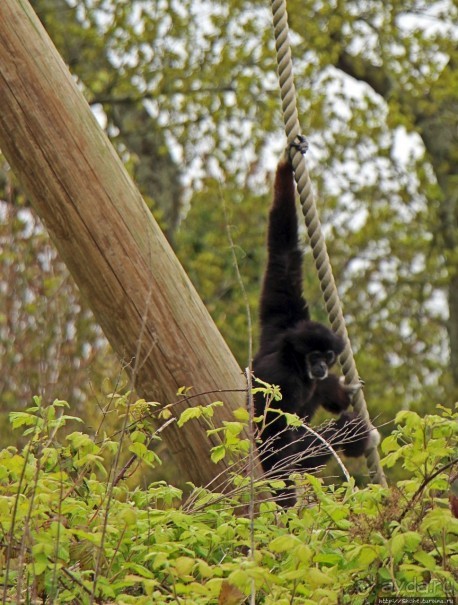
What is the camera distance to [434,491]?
2941 millimetres

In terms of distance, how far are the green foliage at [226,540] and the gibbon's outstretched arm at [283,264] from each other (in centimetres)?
279

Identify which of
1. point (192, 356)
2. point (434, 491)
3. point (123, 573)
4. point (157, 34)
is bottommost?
Answer: point (434, 491)

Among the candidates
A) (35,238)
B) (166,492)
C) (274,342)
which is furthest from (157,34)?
(166,492)

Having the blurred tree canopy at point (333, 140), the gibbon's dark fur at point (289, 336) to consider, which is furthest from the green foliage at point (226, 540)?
the blurred tree canopy at point (333, 140)

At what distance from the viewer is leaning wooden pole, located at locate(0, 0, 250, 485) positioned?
420 cm

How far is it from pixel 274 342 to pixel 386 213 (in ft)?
24.0

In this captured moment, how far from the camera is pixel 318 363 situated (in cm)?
614

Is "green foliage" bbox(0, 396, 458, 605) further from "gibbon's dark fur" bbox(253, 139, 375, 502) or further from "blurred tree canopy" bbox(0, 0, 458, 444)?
"blurred tree canopy" bbox(0, 0, 458, 444)

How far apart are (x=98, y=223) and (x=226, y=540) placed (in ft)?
5.68

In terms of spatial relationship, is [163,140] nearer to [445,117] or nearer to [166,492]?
[445,117]

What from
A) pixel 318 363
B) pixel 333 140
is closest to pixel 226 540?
pixel 318 363

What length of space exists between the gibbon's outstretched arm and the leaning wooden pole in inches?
63.8

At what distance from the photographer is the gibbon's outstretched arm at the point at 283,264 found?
578 centimetres

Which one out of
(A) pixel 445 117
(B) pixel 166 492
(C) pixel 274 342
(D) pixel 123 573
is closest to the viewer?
(D) pixel 123 573
